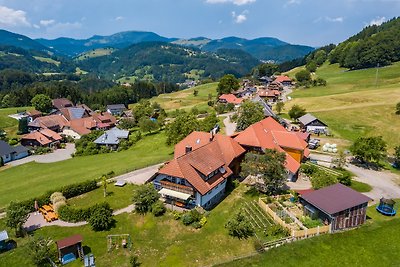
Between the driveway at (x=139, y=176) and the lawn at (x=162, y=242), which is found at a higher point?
the driveway at (x=139, y=176)

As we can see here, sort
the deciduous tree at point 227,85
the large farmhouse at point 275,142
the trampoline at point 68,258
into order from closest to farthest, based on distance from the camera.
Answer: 1. the trampoline at point 68,258
2. the large farmhouse at point 275,142
3. the deciduous tree at point 227,85

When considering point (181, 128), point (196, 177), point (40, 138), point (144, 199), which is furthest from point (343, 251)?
point (40, 138)

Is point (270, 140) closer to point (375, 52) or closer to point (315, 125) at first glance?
point (315, 125)

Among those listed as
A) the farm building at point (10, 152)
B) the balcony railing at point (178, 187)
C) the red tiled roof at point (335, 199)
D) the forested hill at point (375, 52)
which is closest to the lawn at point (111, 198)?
the balcony railing at point (178, 187)

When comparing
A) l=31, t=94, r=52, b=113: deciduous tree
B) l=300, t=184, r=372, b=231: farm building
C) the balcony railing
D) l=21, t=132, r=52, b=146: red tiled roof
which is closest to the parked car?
l=300, t=184, r=372, b=231: farm building

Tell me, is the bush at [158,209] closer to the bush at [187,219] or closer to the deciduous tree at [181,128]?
the bush at [187,219]

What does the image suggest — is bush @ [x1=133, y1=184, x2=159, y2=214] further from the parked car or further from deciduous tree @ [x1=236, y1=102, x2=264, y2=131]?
the parked car
